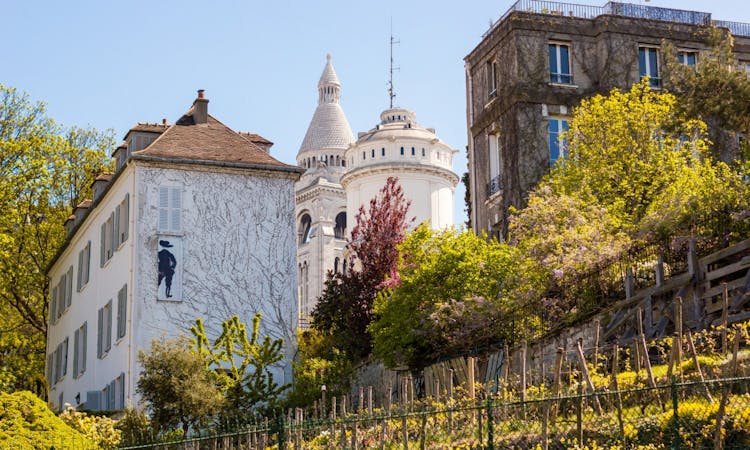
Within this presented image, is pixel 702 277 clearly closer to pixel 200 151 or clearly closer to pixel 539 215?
pixel 539 215

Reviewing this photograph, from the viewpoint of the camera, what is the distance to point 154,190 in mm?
36000

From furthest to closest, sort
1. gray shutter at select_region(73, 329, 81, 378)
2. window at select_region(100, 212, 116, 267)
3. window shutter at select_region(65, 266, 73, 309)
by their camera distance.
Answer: window shutter at select_region(65, 266, 73, 309) < gray shutter at select_region(73, 329, 81, 378) < window at select_region(100, 212, 116, 267)

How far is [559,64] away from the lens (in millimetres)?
42031

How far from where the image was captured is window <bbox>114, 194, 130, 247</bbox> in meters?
36.3

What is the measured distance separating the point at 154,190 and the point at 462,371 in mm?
13194

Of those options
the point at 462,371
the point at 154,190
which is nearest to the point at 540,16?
the point at 154,190

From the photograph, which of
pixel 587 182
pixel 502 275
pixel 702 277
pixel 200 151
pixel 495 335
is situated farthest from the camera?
pixel 200 151

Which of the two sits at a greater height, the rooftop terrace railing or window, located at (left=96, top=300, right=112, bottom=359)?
the rooftop terrace railing

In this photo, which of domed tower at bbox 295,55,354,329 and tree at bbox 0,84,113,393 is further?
domed tower at bbox 295,55,354,329

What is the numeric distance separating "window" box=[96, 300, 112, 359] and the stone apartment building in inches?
517

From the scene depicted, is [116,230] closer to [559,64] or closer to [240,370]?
[240,370]

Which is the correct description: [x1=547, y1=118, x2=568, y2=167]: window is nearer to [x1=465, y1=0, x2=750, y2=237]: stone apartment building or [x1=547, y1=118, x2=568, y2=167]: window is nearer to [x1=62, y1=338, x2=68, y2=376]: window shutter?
[x1=465, y1=0, x2=750, y2=237]: stone apartment building

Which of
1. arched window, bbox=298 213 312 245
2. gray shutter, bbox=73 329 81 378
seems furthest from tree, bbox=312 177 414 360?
arched window, bbox=298 213 312 245

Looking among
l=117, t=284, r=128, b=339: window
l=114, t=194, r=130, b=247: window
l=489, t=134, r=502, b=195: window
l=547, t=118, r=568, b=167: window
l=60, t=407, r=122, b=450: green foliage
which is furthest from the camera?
l=489, t=134, r=502, b=195: window
